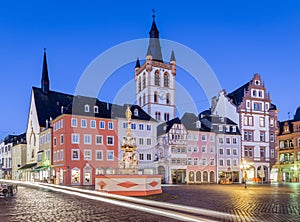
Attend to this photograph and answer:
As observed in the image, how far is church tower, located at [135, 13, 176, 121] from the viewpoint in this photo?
79725 mm

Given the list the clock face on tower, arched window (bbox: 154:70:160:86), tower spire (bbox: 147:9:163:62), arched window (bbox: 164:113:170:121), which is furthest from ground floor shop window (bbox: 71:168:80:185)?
tower spire (bbox: 147:9:163:62)

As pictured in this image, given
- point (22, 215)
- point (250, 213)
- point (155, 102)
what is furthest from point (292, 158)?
point (22, 215)

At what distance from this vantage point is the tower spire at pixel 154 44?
87.2m

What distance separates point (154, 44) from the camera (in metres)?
90.2

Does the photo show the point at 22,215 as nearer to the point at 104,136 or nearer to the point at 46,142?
the point at 104,136

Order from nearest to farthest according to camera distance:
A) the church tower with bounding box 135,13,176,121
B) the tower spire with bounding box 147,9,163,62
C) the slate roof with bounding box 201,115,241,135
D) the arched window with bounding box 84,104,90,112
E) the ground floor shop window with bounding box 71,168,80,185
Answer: the ground floor shop window with bounding box 71,168,80,185
the arched window with bounding box 84,104,90,112
the slate roof with bounding box 201,115,241,135
the church tower with bounding box 135,13,176,121
the tower spire with bounding box 147,9,163,62

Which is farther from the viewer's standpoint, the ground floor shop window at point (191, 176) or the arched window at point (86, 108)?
the ground floor shop window at point (191, 176)

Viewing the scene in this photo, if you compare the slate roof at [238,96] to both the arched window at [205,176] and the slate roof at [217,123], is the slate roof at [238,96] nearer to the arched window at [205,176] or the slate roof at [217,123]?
the slate roof at [217,123]

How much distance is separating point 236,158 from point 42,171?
35.7 m

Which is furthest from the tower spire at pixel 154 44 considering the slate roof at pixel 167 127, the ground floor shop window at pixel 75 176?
the ground floor shop window at pixel 75 176

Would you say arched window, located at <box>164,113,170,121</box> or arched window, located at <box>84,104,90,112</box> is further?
arched window, located at <box>164,113,170,121</box>

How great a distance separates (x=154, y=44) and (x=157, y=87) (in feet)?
47.9

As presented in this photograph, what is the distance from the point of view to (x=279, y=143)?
75312 millimetres

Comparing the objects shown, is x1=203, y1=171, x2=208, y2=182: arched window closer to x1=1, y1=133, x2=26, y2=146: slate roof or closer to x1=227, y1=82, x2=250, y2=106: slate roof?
x1=227, y1=82, x2=250, y2=106: slate roof
